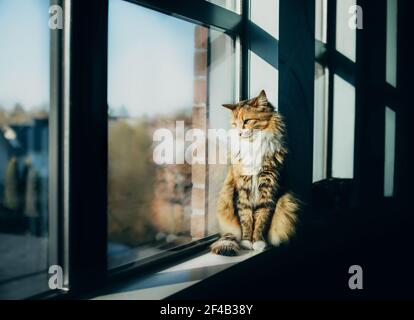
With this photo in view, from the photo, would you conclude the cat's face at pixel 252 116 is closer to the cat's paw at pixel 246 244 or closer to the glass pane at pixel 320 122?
the cat's paw at pixel 246 244

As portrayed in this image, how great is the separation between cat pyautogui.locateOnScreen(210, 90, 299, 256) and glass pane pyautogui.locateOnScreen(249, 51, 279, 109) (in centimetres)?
27

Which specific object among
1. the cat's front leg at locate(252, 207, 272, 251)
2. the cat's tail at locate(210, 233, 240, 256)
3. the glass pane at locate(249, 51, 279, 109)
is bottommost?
the cat's tail at locate(210, 233, 240, 256)

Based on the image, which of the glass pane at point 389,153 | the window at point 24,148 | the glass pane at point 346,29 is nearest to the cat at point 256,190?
the window at point 24,148

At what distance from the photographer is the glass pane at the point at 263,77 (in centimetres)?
178

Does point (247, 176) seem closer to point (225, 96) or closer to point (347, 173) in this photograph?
point (225, 96)

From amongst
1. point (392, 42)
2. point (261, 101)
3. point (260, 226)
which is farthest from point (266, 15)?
point (392, 42)

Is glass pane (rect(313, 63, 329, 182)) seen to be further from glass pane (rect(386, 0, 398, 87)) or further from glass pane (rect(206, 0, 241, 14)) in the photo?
glass pane (rect(206, 0, 241, 14))

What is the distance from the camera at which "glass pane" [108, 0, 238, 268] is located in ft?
3.99

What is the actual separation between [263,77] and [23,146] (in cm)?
111

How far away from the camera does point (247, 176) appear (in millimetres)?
1463

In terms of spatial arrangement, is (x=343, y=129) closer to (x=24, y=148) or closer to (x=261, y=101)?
(x=261, y=101)

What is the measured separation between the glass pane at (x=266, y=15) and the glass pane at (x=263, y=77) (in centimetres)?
12

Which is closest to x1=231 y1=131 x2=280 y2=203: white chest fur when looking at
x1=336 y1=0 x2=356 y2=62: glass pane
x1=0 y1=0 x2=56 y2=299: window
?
x1=0 y1=0 x2=56 y2=299: window
